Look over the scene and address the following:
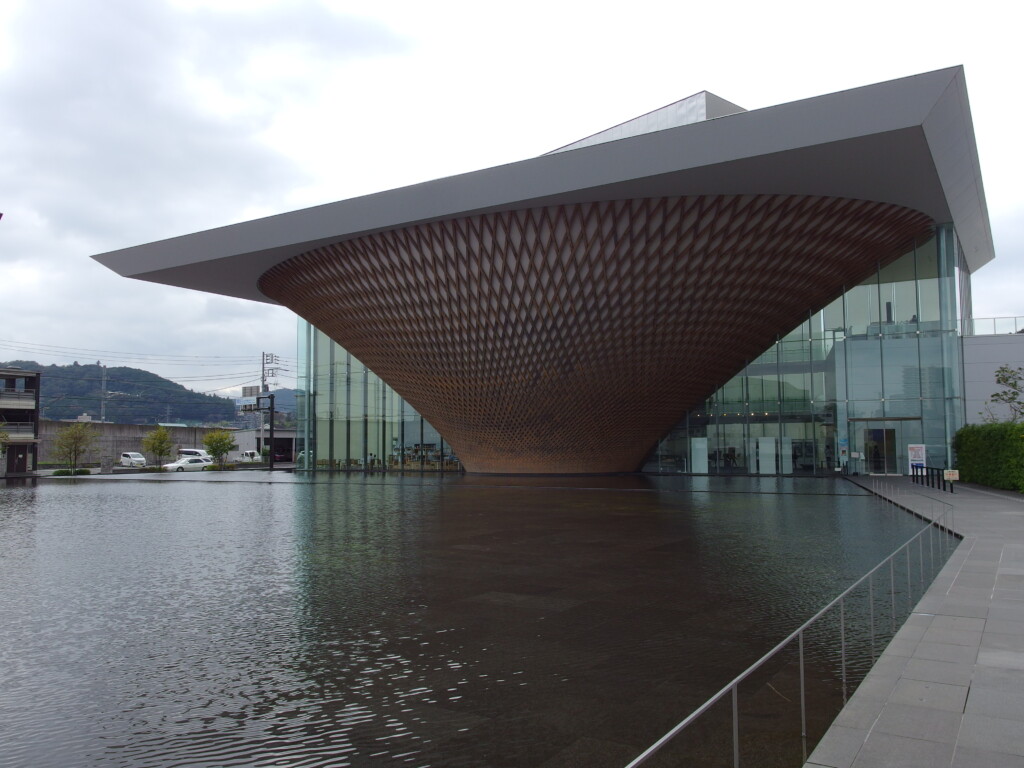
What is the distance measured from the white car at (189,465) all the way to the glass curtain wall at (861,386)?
32008mm

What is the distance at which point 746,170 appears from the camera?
16.4 meters

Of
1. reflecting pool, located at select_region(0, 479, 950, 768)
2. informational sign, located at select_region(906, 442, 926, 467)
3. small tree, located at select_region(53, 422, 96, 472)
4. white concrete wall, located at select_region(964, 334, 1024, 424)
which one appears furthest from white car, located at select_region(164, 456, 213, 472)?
white concrete wall, located at select_region(964, 334, 1024, 424)

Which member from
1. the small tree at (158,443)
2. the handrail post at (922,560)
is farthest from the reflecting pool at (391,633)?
the small tree at (158,443)

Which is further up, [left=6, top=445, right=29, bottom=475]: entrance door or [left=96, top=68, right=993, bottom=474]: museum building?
[left=96, top=68, right=993, bottom=474]: museum building

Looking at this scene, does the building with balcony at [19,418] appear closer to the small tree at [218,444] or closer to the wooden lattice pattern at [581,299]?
the small tree at [218,444]

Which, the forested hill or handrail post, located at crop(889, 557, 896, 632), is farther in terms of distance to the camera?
the forested hill

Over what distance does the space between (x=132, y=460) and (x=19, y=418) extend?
9.08 metres

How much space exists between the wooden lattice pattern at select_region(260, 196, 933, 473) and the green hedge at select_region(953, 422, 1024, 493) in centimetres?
637

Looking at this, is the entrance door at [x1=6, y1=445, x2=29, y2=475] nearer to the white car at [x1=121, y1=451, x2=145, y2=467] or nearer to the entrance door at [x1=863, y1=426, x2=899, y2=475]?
the white car at [x1=121, y1=451, x2=145, y2=467]

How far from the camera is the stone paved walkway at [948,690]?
329 centimetres

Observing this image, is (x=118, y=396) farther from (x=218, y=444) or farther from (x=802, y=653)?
(x=802, y=653)

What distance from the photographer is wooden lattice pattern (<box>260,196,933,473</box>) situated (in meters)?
19.4

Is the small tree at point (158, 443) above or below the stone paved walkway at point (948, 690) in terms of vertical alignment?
above

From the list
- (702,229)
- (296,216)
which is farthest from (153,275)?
(702,229)
